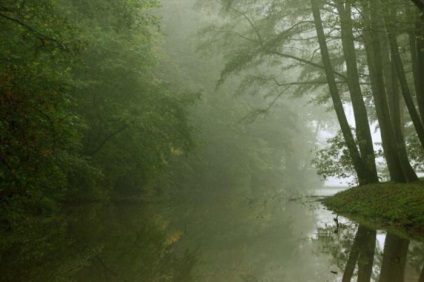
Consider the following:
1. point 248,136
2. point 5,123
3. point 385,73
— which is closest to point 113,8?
point 5,123

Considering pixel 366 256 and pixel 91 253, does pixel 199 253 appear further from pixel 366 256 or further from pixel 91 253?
pixel 366 256

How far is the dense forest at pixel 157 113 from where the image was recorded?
5875 mm

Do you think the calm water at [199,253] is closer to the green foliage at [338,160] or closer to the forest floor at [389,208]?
the forest floor at [389,208]

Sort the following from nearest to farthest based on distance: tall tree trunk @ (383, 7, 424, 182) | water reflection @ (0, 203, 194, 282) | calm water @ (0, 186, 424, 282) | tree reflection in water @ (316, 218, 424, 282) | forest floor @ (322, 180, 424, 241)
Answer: tree reflection in water @ (316, 218, 424, 282) < water reflection @ (0, 203, 194, 282) < calm water @ (0, 186, 424, 282) < forest floor @ (322, 180, 424, 241) < tall tree trunk @ (383, 7, 424, 182)

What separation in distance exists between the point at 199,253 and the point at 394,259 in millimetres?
2764

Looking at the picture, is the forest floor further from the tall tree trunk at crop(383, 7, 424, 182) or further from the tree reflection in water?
the tall tree trunk at crop(383, 7, 424, 182)

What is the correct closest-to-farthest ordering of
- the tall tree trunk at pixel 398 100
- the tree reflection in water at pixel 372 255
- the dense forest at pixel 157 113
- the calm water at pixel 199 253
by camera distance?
the tree reflection in water at pixel 372 255, the calm water at pixel 199 253, the dense forest at pixel 157 113, the tall tree trunk at pixel 398 100

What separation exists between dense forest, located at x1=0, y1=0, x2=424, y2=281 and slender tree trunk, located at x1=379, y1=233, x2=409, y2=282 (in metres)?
2.30

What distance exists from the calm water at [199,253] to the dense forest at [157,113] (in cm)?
6

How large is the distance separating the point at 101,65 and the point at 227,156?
15092 millimetres

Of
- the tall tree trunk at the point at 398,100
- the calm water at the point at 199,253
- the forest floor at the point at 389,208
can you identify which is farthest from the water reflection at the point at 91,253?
the tall tree trunk at the point at 398,100

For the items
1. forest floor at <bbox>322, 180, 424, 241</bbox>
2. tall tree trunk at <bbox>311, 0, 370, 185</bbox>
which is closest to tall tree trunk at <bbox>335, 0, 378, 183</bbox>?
tall tree trunk at <bbox>311, 0, 370, 185</bbox>

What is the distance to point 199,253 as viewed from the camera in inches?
241

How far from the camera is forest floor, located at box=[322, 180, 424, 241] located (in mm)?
7180
